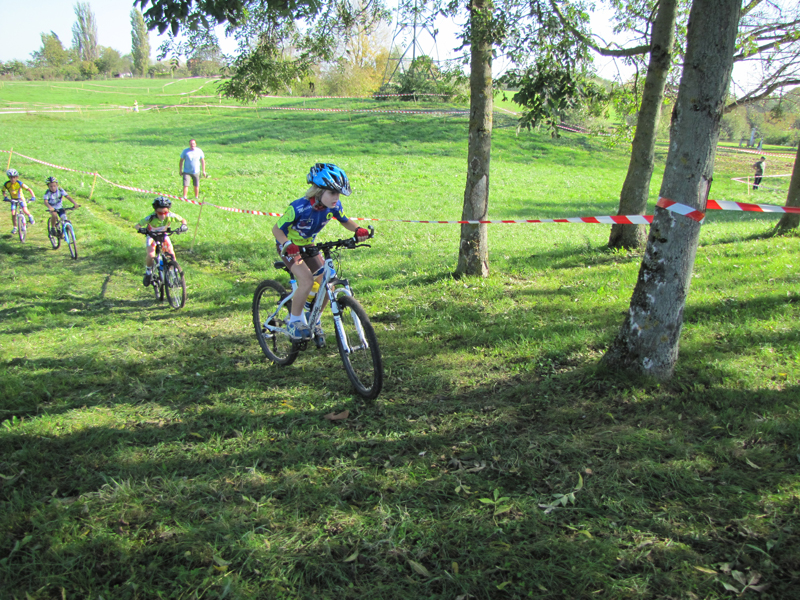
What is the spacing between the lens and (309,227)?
545 centimetres

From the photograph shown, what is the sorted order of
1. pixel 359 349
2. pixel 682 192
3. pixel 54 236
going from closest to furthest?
A: pixel 682 192 < pixel 359 349 < pixel 54 236

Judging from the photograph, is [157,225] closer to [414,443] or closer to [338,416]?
[338,416]

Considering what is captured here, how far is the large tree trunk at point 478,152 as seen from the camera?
25.2 feet

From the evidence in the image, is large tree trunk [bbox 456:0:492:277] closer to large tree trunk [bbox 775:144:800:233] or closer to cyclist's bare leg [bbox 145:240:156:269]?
cyclist's bare leg [bbox 145:240:156:269]

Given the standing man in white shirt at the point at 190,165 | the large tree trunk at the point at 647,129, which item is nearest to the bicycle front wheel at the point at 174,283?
the large tree trunk at the point at 647,129

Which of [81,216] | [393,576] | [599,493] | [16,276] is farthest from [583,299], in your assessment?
[81,216]

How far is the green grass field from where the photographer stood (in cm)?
299

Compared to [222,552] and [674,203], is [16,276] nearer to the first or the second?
[222,552]

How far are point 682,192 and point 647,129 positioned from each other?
5.92 meters

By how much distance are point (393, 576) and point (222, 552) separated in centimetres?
107

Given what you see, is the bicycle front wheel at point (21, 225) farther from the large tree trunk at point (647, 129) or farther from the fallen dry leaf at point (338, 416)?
the large tree trunk at point (647, 129)

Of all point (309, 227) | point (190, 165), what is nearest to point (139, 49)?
point (190, 165)

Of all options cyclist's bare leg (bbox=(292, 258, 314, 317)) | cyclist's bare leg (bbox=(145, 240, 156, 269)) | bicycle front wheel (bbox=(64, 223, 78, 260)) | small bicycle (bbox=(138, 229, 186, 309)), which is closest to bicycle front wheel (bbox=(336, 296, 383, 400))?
cyclist's bare leg (bbox=(292, 258, 314, 317))

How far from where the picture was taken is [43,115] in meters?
41.6
